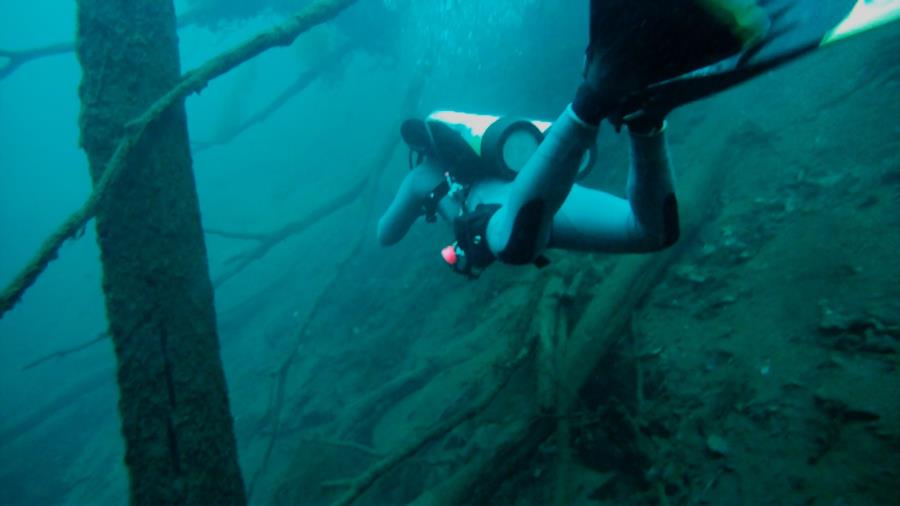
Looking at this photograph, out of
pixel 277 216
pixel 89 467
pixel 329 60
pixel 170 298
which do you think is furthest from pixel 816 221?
pixel 277 216

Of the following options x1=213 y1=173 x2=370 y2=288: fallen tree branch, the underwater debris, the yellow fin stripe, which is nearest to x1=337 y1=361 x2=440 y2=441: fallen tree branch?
the underwater debris

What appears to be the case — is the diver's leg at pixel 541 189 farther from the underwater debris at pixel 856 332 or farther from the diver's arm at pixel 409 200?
the underwater debris at pixel 856 332

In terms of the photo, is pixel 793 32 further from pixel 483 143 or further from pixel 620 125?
pixel 483 143

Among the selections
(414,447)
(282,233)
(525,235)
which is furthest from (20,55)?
(525,235)

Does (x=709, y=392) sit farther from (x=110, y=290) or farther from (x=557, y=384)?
(x=110, y=290)

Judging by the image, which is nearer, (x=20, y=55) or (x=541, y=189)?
(x=541, y=189)

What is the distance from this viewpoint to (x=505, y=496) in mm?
3057

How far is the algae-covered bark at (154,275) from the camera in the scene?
2.52m

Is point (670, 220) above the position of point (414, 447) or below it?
above

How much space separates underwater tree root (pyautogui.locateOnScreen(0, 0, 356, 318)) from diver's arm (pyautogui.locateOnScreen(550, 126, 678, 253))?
2289 mm

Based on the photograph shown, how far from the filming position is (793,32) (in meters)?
1.17

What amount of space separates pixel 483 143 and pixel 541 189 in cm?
102

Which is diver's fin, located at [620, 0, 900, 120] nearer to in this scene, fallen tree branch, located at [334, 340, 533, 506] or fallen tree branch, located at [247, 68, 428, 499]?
fallen tree branch, located at [334, 340, 533, 506]

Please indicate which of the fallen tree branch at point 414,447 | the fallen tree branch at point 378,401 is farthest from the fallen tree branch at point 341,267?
the fallen tree branch at point 414,447
